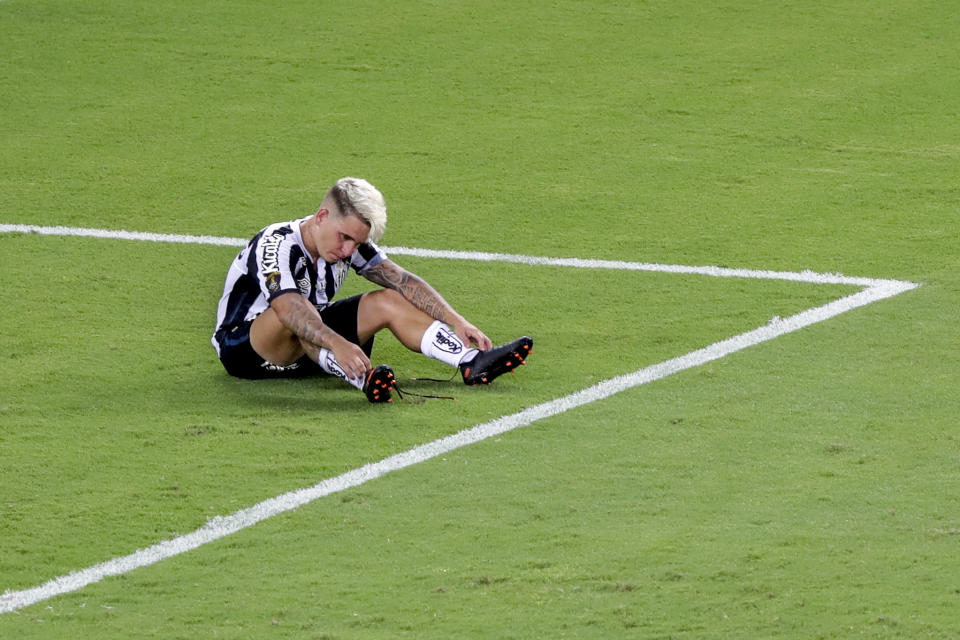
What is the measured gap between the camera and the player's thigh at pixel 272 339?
700 centimetres

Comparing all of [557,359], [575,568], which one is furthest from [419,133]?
[575,568]

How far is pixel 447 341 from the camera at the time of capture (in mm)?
7109

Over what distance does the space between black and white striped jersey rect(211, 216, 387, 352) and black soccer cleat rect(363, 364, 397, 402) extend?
48cm

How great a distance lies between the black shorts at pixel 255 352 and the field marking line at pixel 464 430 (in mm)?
854

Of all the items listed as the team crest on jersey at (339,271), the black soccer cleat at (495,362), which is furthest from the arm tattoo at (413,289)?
the black soccer cleat at (495,362)

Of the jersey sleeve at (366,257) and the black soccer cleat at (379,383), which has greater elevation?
the jersey sleeve at (366,257)

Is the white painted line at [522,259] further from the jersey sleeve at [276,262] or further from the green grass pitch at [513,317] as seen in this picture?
the jersey sleeve at [276,262]

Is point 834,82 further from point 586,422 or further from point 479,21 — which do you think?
point 586,422

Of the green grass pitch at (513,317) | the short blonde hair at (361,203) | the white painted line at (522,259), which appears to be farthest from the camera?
the white painted line at (522,259)

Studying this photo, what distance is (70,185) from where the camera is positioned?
10.8 metres

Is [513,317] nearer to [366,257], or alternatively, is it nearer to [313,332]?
[366,257]

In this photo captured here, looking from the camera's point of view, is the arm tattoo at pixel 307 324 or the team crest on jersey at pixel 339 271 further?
the team crest on jersey at pixel 339 271

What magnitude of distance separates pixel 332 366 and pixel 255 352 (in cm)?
39

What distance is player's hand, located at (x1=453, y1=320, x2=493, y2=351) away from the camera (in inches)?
281
